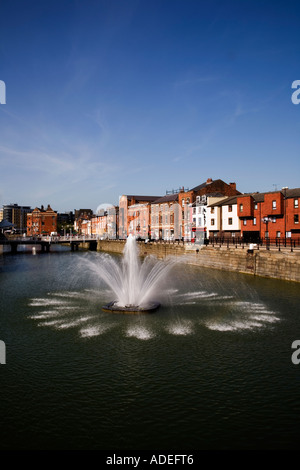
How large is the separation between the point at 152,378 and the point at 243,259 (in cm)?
3804

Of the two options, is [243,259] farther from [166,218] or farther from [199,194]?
[166,218]

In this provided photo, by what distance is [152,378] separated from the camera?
52.9 feet

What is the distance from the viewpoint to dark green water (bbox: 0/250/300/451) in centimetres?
1192

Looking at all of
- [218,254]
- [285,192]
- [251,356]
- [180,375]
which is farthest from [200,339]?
[285,192]

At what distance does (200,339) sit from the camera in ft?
70.6

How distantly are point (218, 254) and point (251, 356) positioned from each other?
40.2 metres

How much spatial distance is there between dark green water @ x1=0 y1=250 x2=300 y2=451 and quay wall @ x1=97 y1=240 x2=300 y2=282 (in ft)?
41.5

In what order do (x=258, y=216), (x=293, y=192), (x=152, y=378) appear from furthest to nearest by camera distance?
1. (x=258, y=216)
2. (x=293, y=192)
3. (x=152, y=378)

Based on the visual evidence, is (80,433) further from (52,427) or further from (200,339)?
(200,339)
